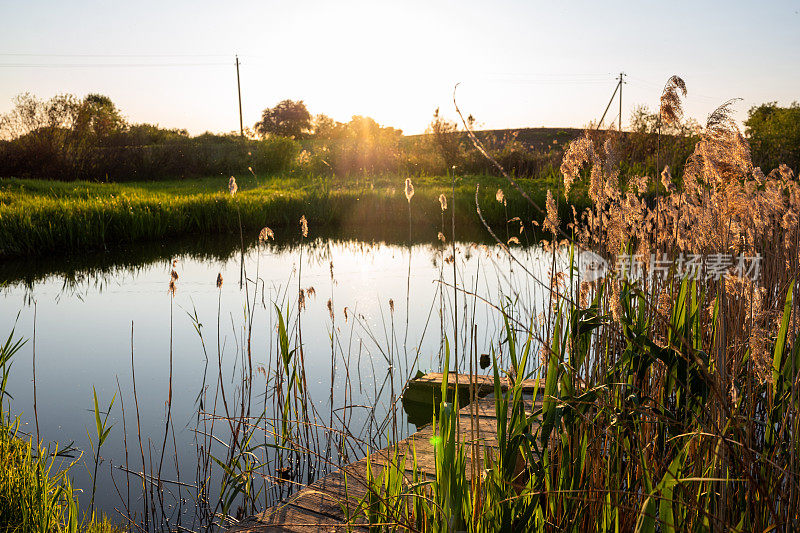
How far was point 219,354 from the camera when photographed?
2947mm

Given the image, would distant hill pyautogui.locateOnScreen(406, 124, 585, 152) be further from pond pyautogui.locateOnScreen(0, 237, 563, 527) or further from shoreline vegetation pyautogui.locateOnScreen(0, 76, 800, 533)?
shoreline vegetation pyautogui.locateOnScreen(0, 76, 800, 533)

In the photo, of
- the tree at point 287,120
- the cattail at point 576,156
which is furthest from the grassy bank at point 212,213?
the tree at point 287,120

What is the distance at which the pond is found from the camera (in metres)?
2.88

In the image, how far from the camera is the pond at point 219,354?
2.88m

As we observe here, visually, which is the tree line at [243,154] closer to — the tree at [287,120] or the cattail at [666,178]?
the cattail at [666,178]

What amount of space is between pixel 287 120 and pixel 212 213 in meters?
31.9

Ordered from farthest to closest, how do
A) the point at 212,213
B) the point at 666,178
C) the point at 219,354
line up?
1. the point at 212,213
2. the point at 219,354
3. the point at 666,178

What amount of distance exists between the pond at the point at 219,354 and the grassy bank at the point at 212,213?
51 cm

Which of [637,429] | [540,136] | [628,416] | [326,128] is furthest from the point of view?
[540,136]

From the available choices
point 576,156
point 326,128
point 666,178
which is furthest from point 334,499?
point 326,128

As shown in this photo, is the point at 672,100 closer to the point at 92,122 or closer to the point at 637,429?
the point at 637,429

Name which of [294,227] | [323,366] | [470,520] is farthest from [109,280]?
[470,520]

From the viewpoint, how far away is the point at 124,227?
32.1 feet

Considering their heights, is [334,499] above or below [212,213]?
below
